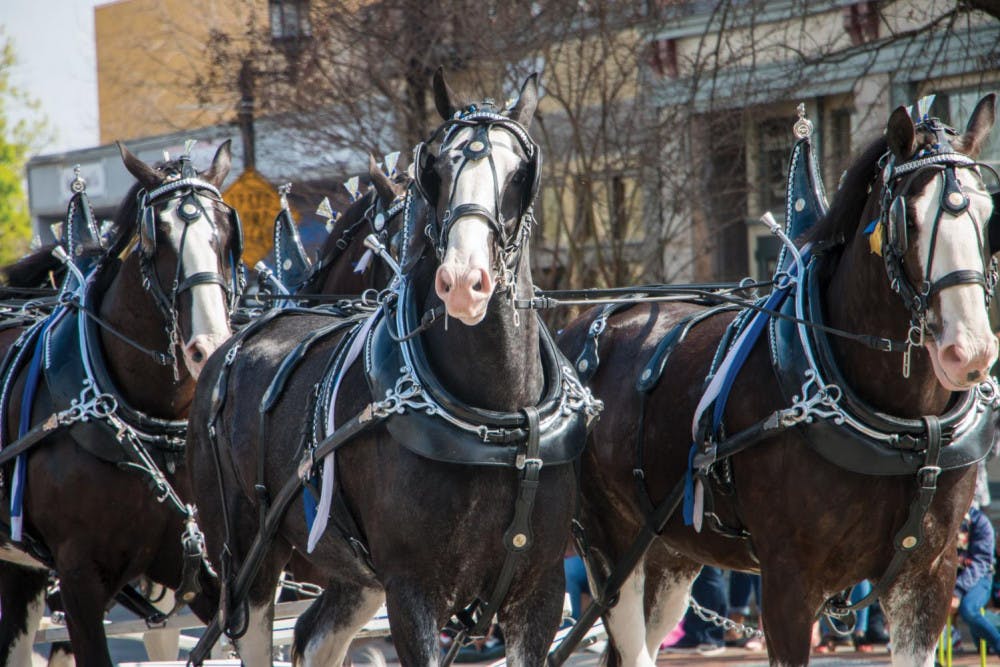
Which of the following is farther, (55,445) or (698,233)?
(698,233)

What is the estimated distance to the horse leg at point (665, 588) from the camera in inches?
237

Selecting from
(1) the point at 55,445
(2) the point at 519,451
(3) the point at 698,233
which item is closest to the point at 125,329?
(1) the point at 55,445

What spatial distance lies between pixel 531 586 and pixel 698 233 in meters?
10.4

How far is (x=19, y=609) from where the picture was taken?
21.7 ft

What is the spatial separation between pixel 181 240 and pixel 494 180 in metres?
2.01

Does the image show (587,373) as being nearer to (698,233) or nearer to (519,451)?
(519,451)

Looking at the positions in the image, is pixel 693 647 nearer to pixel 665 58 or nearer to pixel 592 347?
pixel 592 347

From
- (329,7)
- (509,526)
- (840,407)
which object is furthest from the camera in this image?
(329,7)

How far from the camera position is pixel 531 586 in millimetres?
4273

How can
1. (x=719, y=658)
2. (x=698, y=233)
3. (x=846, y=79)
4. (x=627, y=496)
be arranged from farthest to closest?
(x=698, y=233), (x=846, y=79), (x=719, y=658), (x=627, y=496)

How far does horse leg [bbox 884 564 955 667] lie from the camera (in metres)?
4.63

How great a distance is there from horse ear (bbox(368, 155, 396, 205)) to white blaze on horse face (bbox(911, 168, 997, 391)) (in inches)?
135

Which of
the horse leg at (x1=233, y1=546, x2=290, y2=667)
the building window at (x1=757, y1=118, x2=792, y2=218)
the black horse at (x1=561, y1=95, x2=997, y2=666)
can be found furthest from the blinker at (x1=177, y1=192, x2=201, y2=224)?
the building window at (x1=757, y1=118, x2=792, y2=218)

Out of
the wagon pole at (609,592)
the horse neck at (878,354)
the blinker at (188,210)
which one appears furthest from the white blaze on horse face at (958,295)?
the blinker at (188,210)
